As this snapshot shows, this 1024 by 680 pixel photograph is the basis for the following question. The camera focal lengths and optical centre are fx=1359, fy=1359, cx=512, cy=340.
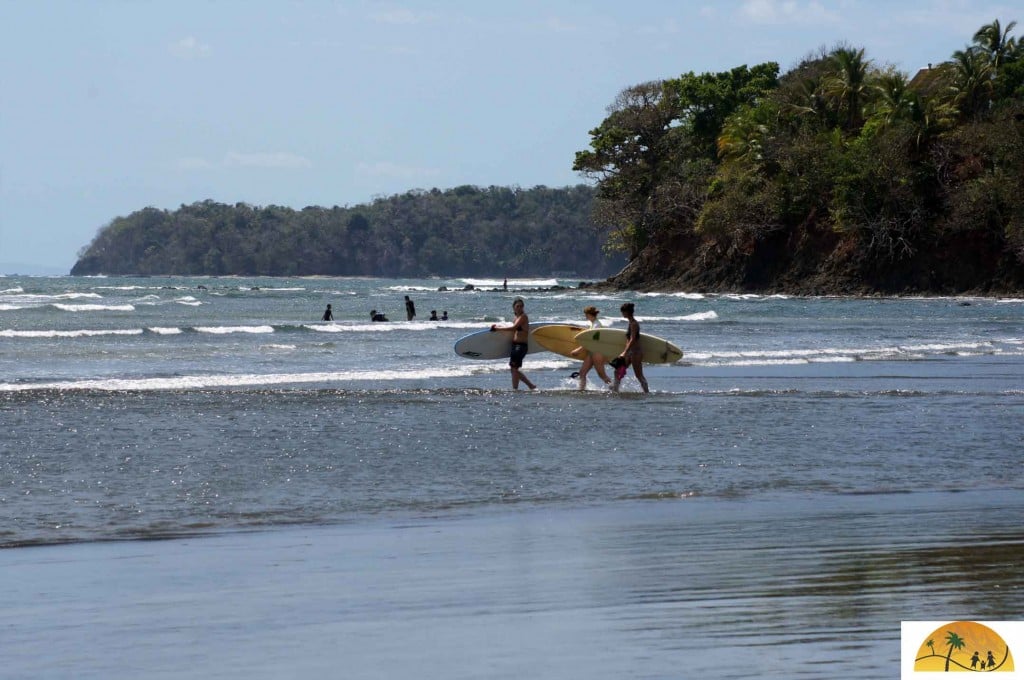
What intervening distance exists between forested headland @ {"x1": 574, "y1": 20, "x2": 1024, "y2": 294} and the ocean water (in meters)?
46.4

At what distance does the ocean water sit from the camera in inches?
229

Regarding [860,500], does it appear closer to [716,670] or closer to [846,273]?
[716,670]

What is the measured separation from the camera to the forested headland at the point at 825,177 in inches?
2650

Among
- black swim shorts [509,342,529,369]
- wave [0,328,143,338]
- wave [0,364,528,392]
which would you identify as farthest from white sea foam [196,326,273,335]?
black swim shorts [509,342,529,369]

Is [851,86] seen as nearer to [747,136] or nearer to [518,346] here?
[747,136]

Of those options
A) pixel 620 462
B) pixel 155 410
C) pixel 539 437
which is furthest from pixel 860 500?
pixel 155 410

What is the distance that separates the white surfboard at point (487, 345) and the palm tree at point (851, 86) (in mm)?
55205

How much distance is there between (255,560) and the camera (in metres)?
7.70

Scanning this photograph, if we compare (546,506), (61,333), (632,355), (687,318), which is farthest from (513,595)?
(687,318)

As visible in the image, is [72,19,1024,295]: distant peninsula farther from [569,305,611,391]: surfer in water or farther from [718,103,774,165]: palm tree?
[569,305,611,391]: surfer in water

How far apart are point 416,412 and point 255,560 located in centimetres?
817

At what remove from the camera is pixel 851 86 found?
246 feet

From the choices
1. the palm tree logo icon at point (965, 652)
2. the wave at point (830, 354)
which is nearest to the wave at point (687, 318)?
the wave at point (830, 354)

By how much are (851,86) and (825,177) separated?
7340mm
